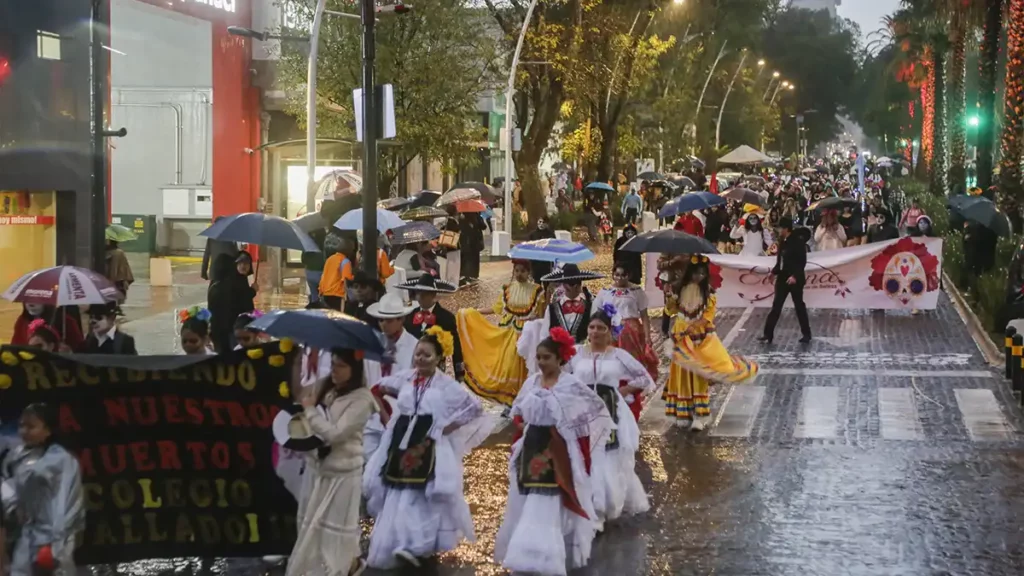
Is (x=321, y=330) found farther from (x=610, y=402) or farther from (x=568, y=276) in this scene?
(x=568, y=276)

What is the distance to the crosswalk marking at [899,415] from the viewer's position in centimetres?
1327

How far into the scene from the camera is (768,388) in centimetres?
1608

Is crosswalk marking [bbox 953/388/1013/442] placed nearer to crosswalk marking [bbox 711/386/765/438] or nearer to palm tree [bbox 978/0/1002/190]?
crosswalk marking [bbox 711/386/765/438]

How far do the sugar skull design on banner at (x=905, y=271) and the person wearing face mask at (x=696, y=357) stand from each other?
1000cm

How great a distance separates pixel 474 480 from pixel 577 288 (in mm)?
2133

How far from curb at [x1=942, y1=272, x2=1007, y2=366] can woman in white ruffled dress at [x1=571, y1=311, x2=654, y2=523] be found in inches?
325

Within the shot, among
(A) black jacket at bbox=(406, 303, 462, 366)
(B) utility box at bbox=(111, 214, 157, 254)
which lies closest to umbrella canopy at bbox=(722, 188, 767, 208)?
(B) utility box at bbox=(111, 214, 157, 254)

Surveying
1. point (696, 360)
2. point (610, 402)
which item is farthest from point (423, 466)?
point (696, 360)

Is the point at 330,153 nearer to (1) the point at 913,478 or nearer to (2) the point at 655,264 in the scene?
(2) the point at 655,264

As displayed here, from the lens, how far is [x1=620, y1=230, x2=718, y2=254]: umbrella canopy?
14.9 metres

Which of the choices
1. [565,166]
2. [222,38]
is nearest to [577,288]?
[222,38]

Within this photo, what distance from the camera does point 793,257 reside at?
19.7 meters

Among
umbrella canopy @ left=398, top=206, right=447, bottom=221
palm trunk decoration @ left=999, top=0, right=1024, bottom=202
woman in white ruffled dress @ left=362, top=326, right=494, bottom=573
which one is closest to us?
woman in white ruffled dress @ left=362, top=326, right=494, bottom=573

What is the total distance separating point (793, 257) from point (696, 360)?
684 cm
